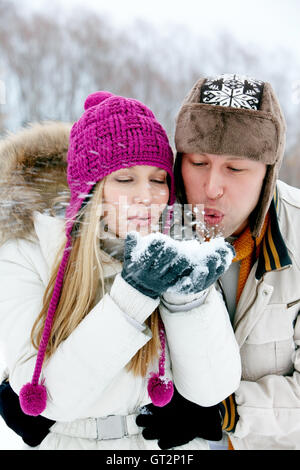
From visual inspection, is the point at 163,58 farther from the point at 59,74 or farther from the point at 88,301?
the point at 88,301

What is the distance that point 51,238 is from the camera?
1.35m

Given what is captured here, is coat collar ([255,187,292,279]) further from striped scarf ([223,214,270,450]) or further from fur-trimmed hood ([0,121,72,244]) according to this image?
fur-trimmed hood ([0,121,72,244])

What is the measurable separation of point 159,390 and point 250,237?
0.80 metres

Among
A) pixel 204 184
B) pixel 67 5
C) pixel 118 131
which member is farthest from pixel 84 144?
pixel 67 5

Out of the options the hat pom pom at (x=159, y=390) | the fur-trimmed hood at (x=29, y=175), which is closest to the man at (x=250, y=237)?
the hat pom pom at (x=159, y=390)

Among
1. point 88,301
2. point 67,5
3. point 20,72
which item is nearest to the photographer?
point 88,301

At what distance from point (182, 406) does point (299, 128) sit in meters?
4.88

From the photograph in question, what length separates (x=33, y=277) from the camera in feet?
4.23

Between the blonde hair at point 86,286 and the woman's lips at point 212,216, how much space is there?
0.48 metres

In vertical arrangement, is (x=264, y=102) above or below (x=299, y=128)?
above

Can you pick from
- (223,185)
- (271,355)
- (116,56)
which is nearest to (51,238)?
(223,185)

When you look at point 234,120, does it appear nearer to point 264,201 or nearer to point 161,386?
point 264,201

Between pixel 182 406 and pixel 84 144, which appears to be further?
pixel 182 406

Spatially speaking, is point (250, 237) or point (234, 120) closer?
point (234, 120)
